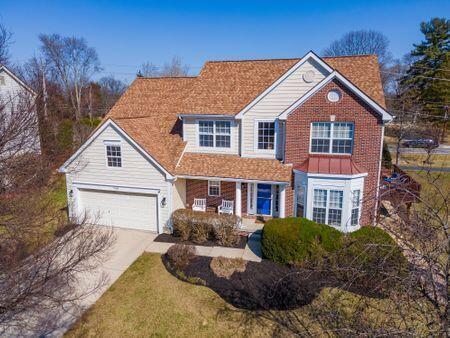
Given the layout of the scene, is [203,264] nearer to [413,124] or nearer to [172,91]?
[172,91]

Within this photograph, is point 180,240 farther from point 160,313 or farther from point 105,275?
point 160,313

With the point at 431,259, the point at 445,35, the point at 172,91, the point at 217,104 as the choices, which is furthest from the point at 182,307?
the point at 445,35

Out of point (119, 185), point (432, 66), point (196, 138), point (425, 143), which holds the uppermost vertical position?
point (432, 66)

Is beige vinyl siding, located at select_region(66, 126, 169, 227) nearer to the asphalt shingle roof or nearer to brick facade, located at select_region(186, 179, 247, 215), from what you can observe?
the asphalt shingle roof

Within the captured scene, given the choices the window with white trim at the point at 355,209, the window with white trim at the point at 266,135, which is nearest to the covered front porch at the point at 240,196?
the window with white trim at the point at 266,135

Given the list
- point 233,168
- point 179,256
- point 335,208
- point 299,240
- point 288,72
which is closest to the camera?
point 299,240

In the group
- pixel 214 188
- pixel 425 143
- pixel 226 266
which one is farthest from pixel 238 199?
pixel 425 143

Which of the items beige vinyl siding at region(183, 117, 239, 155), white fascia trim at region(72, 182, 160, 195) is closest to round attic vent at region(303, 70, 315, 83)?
beige vinyl siding at region(183, 117, 239, 155)
